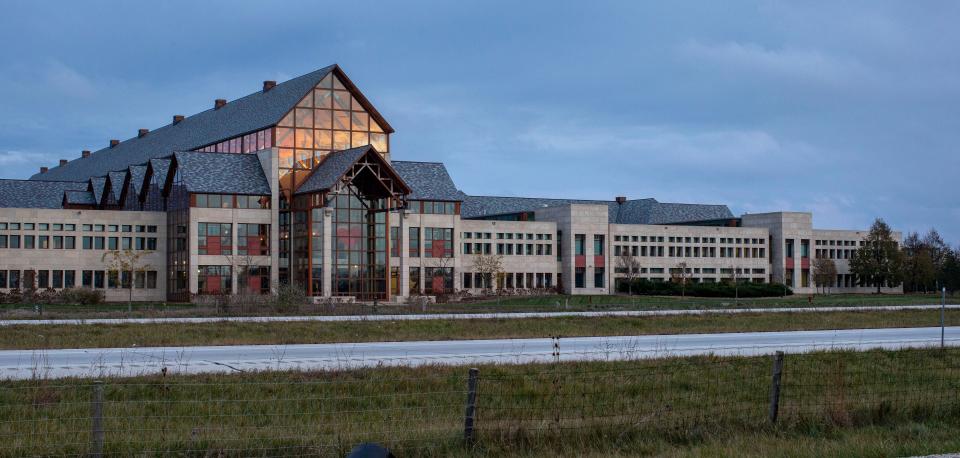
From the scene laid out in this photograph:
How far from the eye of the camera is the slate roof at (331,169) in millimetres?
68062

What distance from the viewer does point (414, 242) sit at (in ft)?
258

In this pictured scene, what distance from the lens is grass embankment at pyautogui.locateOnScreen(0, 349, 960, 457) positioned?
510 inches

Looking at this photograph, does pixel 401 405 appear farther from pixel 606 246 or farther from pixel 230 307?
pixel 606 246

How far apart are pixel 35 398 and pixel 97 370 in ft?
14.0

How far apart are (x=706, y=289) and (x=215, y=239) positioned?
40.4m

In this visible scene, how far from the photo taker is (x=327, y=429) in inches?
554

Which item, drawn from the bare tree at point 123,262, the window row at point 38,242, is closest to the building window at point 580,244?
the bare tree at point 123,262

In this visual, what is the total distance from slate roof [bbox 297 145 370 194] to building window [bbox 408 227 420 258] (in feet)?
30.4

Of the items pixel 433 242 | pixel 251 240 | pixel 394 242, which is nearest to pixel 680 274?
pixel 433 242

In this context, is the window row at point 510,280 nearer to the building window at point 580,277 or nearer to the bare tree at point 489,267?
the bare tree at point 489,267

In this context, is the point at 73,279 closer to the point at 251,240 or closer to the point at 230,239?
the point at 230,239

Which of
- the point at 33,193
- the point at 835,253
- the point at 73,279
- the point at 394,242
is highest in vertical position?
the point at 33,193

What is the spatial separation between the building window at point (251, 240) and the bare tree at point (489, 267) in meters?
20.0

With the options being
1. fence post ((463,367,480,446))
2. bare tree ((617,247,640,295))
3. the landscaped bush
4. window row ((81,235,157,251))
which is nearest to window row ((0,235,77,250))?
window row ((81,235,157,251))
